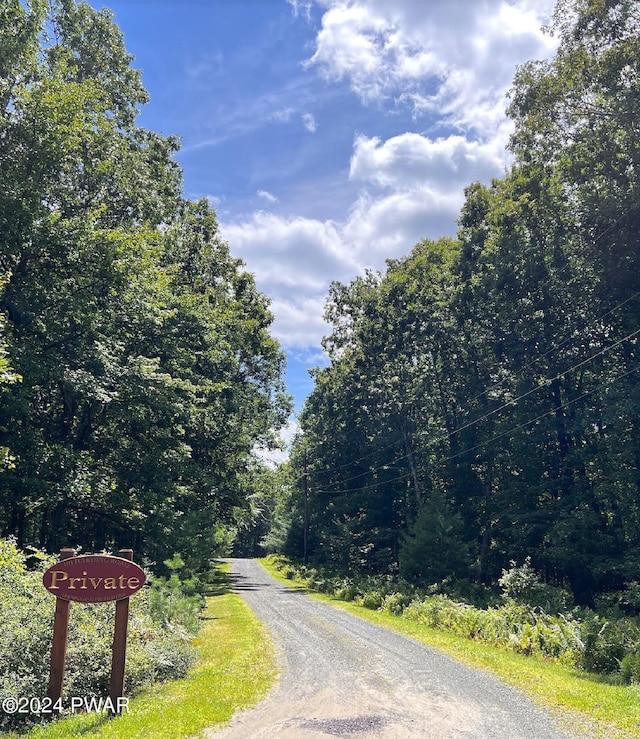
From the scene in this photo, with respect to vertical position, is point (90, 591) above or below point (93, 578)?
below

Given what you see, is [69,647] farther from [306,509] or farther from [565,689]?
[306,509]

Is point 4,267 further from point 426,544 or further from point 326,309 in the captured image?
point 326,309

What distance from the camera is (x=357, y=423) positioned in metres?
43.0

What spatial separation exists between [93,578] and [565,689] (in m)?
8.10

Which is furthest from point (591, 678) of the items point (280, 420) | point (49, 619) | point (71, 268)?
point (280, 420)

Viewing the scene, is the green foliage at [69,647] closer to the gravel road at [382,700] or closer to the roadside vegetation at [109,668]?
the roadside vegetation at [109,668]

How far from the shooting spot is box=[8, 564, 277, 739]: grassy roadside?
6426 millimetres

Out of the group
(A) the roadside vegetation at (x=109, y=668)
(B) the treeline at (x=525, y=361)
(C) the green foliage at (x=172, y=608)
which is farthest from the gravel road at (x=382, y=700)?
(B) the treeline at (x=525, y=361)

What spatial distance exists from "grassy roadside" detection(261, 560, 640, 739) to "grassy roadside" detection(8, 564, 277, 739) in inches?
176

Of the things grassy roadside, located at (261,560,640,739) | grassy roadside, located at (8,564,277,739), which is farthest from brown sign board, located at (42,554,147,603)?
grassy roadside, located at (261,560,640,739)

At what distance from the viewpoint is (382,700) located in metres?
7.91

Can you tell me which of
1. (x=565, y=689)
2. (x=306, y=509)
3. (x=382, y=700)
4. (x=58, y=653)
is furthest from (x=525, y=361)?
(x=58, y=653)

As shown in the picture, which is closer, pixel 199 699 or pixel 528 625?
pixel 199 699

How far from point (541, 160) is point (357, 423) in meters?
25.5
